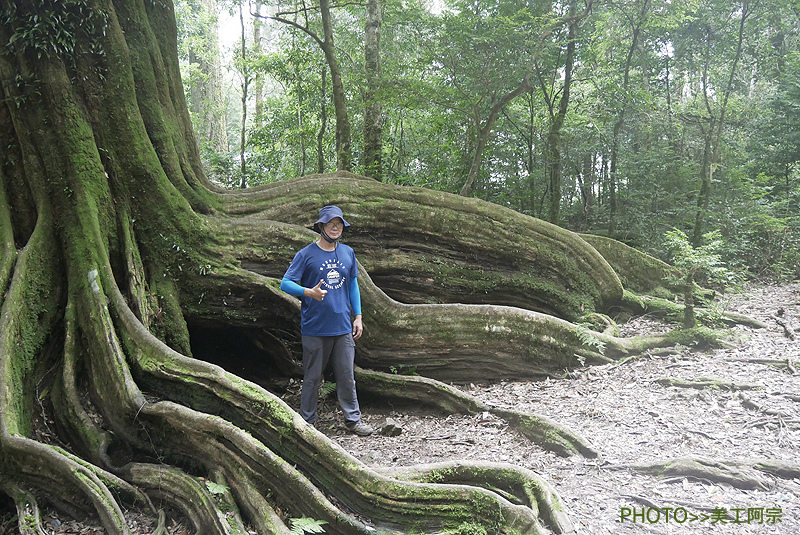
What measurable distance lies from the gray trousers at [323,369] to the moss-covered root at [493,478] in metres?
1.54

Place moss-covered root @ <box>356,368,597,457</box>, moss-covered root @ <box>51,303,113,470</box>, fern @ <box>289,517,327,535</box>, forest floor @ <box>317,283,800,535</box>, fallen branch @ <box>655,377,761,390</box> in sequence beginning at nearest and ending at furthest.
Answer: fern @ <box>289,517,327,535</box> → forest floor @ <box>317,283,800,535</box> → moss-covered root @ <box>51,303,113,470</box> → moss-covered root @ <box>356,368,597,457</box> → fallen branch @ <box>655,377,761,390</box>

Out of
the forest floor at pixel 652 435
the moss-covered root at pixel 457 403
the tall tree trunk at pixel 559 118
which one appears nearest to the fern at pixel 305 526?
the forest floor at pixel 652 435

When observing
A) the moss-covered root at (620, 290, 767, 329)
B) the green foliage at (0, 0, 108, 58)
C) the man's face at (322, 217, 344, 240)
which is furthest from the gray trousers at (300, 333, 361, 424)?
the moss-covered root at (620, 290, 767, 329)

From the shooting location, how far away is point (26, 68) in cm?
448

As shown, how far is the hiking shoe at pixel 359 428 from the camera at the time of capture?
4711mm

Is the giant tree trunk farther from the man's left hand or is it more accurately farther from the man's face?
the man's face

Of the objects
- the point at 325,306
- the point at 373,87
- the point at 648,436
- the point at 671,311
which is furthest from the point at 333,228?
the point at 373,87

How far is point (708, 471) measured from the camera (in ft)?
10.7

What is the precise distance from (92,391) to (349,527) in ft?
8.05

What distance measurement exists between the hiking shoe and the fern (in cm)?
180

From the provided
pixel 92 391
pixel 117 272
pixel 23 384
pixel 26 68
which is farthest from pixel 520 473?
pixel 26 68

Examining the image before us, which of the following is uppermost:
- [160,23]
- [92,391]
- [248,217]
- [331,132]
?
[331,132]

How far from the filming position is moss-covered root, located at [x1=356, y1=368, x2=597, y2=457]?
4012 mm

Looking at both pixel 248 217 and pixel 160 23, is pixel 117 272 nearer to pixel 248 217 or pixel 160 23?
pixel 248 217
